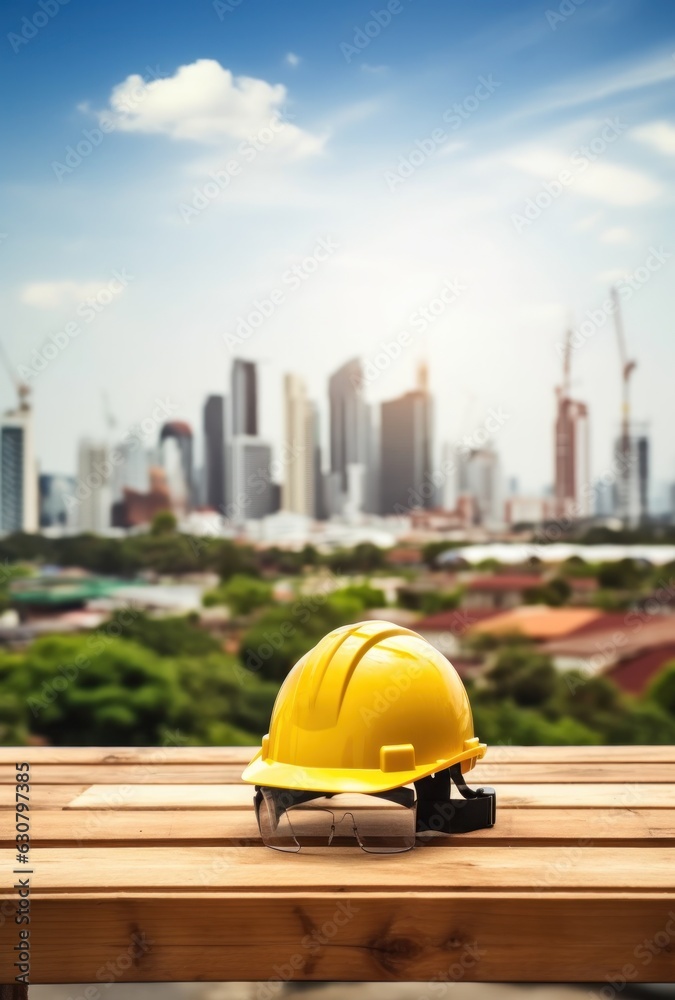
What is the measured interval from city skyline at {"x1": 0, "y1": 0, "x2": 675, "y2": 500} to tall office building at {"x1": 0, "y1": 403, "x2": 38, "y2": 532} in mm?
94

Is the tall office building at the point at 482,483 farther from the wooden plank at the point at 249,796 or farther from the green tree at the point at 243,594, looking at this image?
the wooden plank at the point at 249,796

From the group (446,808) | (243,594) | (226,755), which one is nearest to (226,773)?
(226,755)

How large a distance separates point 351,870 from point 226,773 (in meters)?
0.60

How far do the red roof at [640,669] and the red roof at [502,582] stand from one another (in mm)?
477

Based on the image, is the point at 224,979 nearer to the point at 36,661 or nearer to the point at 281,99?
the point at 36,661

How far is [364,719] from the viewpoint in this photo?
1.16m

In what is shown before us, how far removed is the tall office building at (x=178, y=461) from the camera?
3805 millimetres

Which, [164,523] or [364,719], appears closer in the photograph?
[364,719]

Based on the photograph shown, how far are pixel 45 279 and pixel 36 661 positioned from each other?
1505mm

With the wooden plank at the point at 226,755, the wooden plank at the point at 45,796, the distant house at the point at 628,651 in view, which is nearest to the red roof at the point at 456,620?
the distant house at the point at 628,651

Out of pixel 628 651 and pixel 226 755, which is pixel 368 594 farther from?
pixel 226 755

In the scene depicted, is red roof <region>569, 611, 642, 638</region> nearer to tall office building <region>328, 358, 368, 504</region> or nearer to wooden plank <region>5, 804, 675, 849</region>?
tall office building <region>328, 358, 368, 504</region>

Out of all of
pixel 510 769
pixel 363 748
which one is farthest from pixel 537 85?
pixel 363 748

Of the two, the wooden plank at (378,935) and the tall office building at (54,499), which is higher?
the tall office building at (54,499)
